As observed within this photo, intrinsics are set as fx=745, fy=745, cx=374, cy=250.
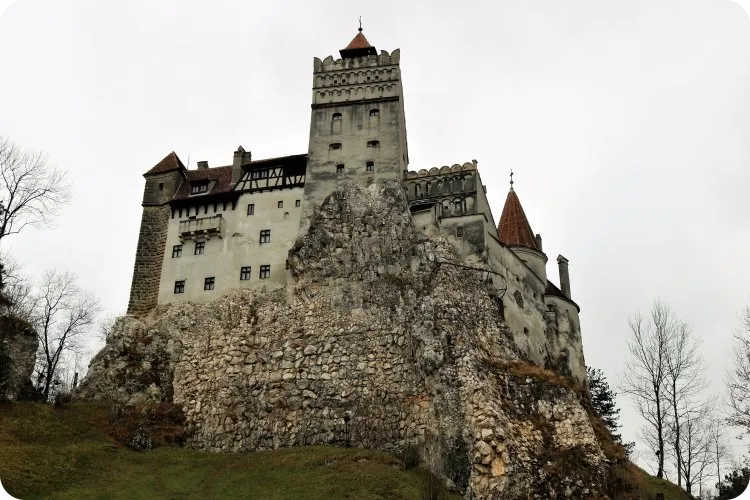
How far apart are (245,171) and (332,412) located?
2149 cm

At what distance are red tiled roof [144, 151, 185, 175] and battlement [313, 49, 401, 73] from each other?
13.4 m

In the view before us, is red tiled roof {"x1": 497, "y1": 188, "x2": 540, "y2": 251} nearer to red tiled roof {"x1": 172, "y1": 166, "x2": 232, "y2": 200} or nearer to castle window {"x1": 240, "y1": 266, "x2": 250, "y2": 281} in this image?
castle window {"x1": 240, "y1": 266, "x2": 250, "y2": 281}

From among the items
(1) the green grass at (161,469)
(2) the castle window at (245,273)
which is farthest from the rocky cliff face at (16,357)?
(2) the castle window at (245,273)

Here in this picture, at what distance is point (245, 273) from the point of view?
53.2 metres

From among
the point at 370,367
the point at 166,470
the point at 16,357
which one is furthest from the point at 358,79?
the point at 166,470

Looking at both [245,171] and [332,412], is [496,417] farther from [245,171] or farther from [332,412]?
[245,171]

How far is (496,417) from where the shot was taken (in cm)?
4128

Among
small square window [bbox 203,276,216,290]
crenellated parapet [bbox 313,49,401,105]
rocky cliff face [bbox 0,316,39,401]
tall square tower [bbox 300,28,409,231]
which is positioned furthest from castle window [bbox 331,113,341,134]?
rocky cliff face [bbox 0,316,39,401]

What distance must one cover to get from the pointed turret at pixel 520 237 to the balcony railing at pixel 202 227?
826 inches

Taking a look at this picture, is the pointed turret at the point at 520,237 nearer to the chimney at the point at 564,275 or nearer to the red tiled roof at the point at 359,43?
the chimney at the point at 564,275

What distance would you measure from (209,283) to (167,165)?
12.5 metres

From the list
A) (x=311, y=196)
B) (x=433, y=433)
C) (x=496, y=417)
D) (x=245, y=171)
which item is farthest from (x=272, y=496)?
(x=245, y=171)

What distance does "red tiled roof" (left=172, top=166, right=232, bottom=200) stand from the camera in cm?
5794

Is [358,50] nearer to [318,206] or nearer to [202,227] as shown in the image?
[318,206]
